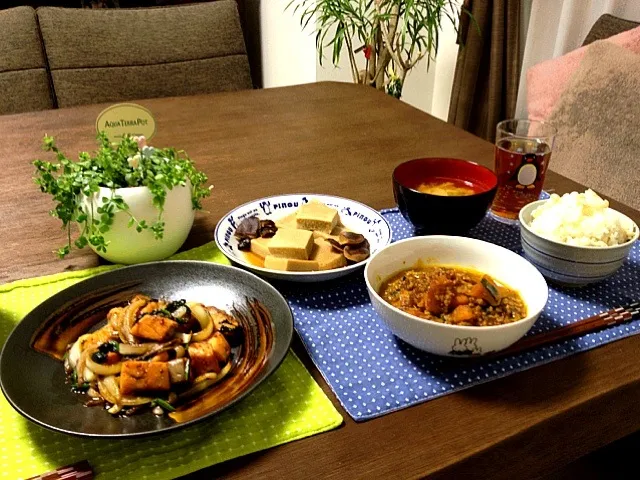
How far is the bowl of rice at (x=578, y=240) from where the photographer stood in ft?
2.74

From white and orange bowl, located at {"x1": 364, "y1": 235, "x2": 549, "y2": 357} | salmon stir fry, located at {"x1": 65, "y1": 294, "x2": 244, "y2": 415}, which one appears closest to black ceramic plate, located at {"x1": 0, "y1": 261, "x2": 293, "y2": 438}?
salmon stir fry, located at {"x1": 65, "y1": 294, "x2": 244, "y2": 415}

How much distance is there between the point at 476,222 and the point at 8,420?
2.37 ft

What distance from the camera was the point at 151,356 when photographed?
2.17ft

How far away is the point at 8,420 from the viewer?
0.63 metres

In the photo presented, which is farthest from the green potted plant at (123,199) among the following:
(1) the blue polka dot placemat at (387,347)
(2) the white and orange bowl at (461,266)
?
(2) the white and orange bowl at (461,266)

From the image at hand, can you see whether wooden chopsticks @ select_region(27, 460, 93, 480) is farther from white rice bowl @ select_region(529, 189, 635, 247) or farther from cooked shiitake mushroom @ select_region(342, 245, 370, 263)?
white rice bowl @ select_region(529, 189, 635, 247)

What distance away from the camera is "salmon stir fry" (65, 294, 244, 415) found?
635mm

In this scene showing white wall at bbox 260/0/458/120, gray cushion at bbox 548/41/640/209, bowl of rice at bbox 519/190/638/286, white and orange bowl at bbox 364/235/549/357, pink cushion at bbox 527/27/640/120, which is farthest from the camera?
white wall at bbox 260/0/458/120

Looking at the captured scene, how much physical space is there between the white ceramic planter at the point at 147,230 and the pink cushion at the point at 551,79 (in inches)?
57.4

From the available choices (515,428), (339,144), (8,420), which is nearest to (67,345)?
(8,420)

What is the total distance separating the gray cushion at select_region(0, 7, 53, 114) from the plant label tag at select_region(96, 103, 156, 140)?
4.04 feet

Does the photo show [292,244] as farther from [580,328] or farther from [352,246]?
[580,328]

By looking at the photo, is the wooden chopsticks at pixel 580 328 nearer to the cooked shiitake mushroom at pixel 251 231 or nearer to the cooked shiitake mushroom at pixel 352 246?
the cooked shiitake mushroom at pixel 352 246

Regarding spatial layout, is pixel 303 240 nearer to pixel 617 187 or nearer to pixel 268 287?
pixel 268 287
